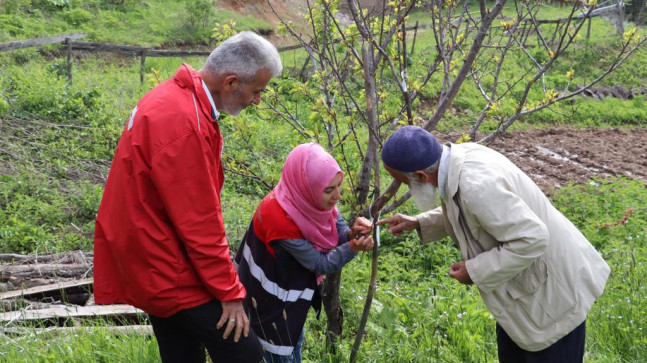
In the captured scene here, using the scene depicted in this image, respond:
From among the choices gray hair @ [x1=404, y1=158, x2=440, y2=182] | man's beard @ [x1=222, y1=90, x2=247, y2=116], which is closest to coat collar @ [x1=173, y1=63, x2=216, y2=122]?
man's beard @ [x1=222, y1=90, x2=247, y2=116]

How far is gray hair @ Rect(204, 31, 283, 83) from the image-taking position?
7.88ft

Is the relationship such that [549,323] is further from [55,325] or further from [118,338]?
[55,325]

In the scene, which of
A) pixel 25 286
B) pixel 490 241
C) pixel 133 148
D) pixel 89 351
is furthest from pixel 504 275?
pixel 25 286

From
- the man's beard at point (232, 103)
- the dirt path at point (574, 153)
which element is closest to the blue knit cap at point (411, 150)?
the man's beard at point (232, 103)

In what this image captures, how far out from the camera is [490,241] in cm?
251

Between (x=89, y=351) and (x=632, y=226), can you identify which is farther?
(x=632, y=226)

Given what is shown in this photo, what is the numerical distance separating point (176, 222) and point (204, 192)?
0.15 m

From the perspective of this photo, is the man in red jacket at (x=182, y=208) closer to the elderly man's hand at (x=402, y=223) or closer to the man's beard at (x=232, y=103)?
the man's beard at (x=232, y=103)

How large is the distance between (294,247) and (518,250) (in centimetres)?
101

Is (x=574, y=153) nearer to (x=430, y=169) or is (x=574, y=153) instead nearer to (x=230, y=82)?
(x=430, y=169)

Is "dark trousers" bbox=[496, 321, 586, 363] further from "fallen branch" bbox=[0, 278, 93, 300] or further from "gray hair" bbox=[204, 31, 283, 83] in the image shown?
"fallen branch" bbox=[0, 278, 93, 300]

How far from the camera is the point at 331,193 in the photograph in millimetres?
2822

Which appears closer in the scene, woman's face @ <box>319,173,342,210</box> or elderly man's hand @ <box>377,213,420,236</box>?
woman's face @ <box>319,173,342,210</box>

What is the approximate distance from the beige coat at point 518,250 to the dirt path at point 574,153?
7.32 metres
